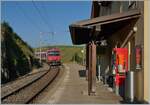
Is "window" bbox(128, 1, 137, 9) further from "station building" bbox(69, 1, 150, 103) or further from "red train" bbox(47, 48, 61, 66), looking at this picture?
"red train" bbox(47, 48, 61, 66)

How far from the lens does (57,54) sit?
229 feet

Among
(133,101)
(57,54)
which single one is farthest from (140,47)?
(57,54)

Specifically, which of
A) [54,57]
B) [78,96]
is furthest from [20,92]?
[54,57]

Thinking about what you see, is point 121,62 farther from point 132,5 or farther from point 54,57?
point 54,57

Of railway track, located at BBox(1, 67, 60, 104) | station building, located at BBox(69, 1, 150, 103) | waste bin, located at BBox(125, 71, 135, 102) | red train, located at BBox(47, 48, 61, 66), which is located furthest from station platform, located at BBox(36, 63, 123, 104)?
red train, located at BBox(47, 48, 61, 66)

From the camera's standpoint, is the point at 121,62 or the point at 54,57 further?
the point at 54,57

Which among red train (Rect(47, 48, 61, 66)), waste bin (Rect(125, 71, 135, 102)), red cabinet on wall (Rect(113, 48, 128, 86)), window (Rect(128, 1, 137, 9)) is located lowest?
waste bin (Rect(125, 71, 135, 102))

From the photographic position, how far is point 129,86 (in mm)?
16969

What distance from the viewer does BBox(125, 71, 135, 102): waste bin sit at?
1656 centimetres
